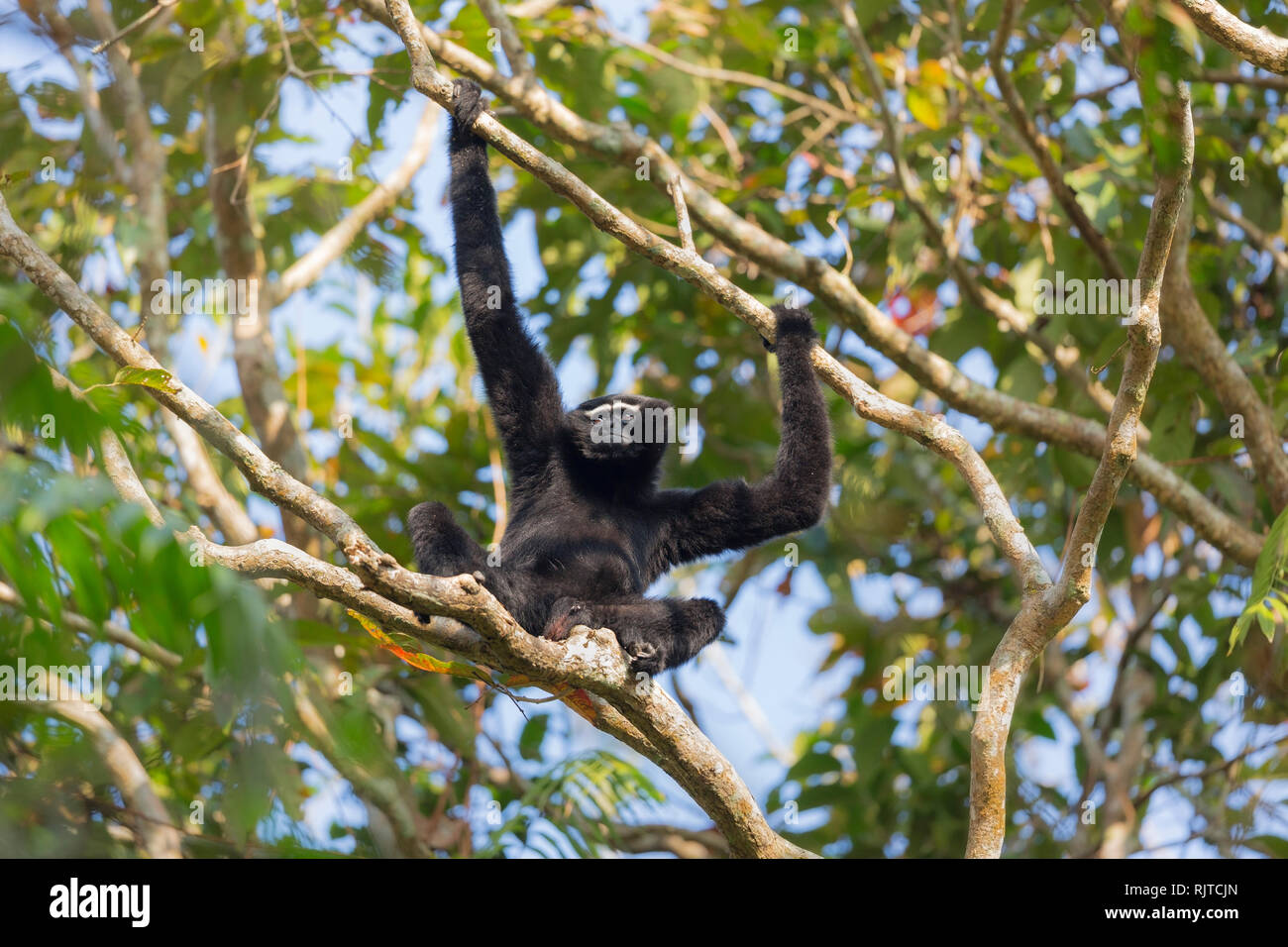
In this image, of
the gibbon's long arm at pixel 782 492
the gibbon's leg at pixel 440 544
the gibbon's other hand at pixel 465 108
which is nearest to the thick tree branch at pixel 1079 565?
the gibbon's long arm at pixel 782 492

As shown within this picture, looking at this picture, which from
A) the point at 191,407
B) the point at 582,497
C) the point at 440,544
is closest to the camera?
the point at 191,407

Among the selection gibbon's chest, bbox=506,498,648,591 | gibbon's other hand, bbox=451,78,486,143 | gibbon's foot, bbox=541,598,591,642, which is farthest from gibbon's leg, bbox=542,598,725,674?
gibbon's other hand, bbox=451,78,486,143

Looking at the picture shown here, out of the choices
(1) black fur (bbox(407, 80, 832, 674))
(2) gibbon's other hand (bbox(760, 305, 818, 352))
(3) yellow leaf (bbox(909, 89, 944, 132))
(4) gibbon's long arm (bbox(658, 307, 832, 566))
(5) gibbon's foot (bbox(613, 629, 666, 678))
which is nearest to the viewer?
(5) gibbon's foot (bbox(613, 629, 666, 678))

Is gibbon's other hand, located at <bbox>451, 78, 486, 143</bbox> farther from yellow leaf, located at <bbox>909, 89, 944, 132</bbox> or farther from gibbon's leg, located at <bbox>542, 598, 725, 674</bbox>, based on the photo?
yellow leaf, located at <bbox>909, 89, 944, 132</bbox>

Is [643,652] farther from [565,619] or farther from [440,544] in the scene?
[440,544]

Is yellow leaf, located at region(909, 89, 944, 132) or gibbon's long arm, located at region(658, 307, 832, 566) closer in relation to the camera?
gibbon's long arm, located at region(658, 307, 832, 566)

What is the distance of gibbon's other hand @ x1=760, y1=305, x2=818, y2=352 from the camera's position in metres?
6.85

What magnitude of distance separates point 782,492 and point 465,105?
3.04 meters

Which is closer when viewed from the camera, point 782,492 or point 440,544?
point 440,544

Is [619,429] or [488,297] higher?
[488,297]

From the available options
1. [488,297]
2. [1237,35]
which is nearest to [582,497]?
[488,297]

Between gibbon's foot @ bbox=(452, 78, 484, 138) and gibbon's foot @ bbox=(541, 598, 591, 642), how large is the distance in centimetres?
290

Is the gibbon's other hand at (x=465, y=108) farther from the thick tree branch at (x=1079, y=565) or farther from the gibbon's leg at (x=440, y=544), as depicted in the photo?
the thick tree branch at (x=1079, y=565)

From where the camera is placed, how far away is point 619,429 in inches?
297
